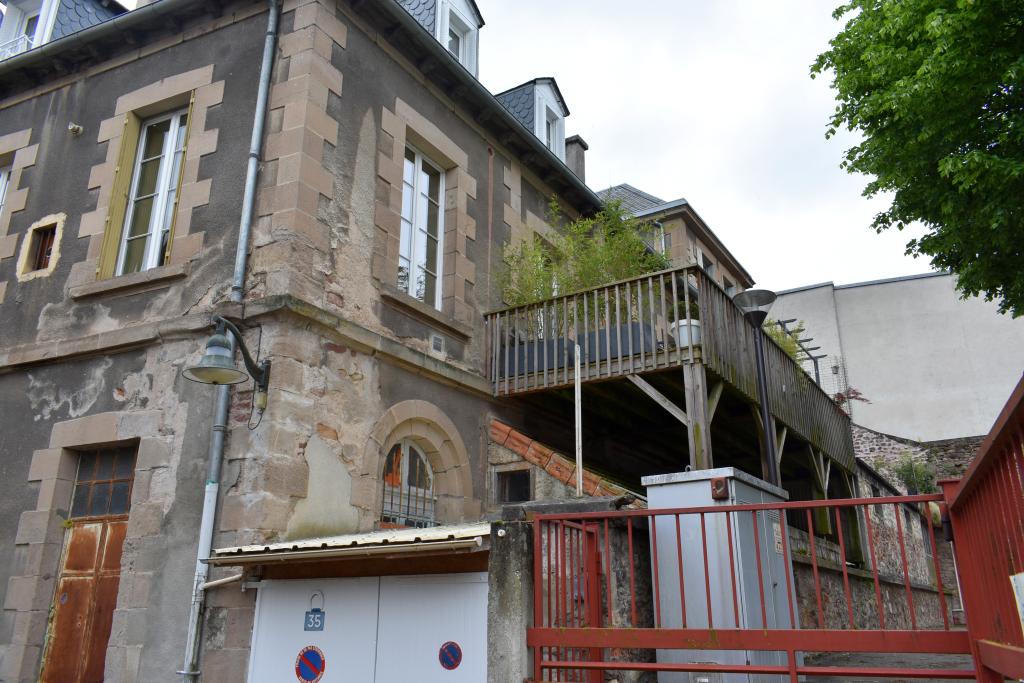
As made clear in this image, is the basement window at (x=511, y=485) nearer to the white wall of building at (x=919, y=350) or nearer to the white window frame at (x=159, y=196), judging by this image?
the white window frame at (x=159, y=196)

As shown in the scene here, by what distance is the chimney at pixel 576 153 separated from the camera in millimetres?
14906

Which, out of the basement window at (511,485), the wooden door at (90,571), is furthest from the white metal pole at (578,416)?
the wooden door at (90,571)

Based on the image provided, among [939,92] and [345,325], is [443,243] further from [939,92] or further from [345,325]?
[939,92]

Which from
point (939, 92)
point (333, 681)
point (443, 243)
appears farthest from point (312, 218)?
point (939, 92)

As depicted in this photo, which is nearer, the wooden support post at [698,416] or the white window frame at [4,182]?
the wooden support post at [698,416]

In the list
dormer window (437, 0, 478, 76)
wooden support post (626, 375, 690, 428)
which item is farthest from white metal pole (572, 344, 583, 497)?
dormer window (437, 0, 478, 76)

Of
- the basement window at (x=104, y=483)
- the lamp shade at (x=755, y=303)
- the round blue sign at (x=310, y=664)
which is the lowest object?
the round blue sign at (x=310, y=664)

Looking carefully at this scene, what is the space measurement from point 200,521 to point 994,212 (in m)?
8.21

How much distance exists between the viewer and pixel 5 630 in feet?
22.4

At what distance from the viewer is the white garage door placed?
5012mm

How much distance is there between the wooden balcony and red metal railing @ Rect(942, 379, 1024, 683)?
4.19 m

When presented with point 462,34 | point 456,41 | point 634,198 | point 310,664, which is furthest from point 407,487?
point 634,198

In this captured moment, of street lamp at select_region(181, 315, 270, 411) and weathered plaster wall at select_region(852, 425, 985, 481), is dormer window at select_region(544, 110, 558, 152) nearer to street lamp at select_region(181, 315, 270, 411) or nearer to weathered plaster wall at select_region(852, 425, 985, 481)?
street lamp at select_region(181, 315, 270, 411)

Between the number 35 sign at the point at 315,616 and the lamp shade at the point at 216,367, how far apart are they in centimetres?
168
